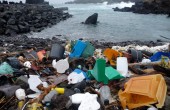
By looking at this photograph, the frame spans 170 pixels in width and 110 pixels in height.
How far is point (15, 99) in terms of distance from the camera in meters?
5.46

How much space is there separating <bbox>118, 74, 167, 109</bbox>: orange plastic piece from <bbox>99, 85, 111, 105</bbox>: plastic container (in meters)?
0.25

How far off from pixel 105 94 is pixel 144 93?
90 centimetres

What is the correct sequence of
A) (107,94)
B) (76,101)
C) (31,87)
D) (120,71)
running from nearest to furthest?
(76,101), (107,94), (31,87), (120,71)

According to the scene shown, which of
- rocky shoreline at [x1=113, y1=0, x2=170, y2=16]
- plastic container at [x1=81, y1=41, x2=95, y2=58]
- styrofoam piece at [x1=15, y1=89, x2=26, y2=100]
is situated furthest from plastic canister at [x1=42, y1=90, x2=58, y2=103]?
rocky shoreline at [x1=113, y1=0, x2=170, y2=16]

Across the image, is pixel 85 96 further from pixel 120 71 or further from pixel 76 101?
pixel 120 71

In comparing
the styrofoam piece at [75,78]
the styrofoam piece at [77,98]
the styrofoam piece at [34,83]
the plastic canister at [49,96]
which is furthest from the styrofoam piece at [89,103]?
the styrofoam piece at [34,83]

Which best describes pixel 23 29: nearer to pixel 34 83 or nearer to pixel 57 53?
pixel 57 53

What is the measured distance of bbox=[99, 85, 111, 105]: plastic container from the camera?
16.3 ft

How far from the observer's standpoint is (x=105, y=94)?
5344 millimetres

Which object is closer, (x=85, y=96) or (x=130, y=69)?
(x=85, y=96)

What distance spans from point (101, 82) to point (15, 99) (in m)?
1.88

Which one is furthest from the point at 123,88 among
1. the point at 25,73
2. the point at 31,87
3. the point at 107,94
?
the point at 25,73

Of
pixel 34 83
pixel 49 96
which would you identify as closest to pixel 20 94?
pixel 34 83

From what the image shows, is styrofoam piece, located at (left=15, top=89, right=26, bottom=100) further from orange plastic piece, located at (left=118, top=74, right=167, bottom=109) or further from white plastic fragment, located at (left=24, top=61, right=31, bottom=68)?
orange plastic piece, located at (left=118, top=74, right=167, bottom=109)
